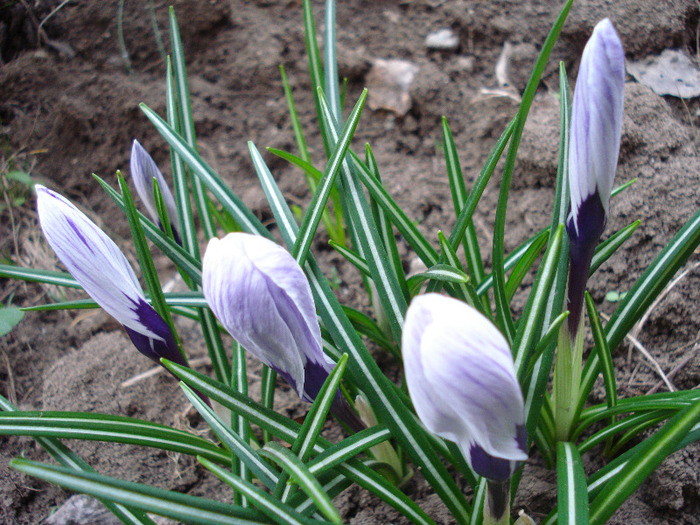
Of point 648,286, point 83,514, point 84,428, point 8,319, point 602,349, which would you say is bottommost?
point 83,514

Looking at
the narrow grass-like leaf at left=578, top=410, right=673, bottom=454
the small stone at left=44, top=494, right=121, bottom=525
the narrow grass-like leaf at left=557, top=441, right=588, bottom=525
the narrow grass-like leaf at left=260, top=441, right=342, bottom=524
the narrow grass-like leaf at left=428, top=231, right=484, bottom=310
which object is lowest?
the small stone at left=44, top=494, right=121, bottom=525

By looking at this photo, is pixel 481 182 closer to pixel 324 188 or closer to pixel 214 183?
pixel 324 188

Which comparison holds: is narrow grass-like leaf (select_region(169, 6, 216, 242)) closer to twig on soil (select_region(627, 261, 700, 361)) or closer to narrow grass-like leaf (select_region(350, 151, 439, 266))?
narrow grass-like leaf (select_region(350, 151, 439, 266))

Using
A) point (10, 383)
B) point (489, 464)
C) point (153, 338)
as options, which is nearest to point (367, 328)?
point (153, 338)

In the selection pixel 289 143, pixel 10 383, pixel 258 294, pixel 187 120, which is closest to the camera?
pixel 258 294

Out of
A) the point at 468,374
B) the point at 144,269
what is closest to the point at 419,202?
the point at 144,269

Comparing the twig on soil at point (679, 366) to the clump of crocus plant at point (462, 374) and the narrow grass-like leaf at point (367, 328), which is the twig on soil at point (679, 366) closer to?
the narrow grass-like leaf at point (367, 328)

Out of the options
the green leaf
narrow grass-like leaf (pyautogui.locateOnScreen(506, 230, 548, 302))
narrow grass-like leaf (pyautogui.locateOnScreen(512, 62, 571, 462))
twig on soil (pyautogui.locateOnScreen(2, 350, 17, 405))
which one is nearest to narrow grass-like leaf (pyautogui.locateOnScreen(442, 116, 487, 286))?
narrow grass-like leaf (pyautogui.locateOnScreen(506, 230, 548, 302))

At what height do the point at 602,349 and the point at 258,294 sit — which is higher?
the point at 258,294
